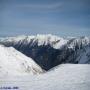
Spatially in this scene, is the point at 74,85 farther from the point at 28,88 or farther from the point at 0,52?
the point at 0,52

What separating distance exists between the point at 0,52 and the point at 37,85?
4967cm

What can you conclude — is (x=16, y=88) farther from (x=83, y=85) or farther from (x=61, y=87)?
(x=83, y=85)

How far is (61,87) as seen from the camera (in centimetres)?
789

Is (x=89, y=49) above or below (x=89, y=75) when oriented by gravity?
below

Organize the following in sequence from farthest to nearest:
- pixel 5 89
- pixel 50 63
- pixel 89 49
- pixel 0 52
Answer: pixel 50 63
pixel 89 49
pixel 0 52
pixel 5 89

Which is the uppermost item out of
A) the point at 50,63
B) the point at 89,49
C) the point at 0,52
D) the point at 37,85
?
the point at 37,85

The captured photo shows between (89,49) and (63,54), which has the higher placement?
(89,49)

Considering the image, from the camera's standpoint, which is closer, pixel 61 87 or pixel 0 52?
pixel 61 87

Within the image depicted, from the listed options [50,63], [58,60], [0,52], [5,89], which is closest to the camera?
[5,89]

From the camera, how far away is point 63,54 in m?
190

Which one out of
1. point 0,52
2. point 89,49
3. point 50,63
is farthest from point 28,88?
point 50,63

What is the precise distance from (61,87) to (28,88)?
3.21 ft

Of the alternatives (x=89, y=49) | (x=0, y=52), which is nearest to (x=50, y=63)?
(x=89, y=49)

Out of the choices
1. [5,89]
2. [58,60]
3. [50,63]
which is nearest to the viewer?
[5,89]
